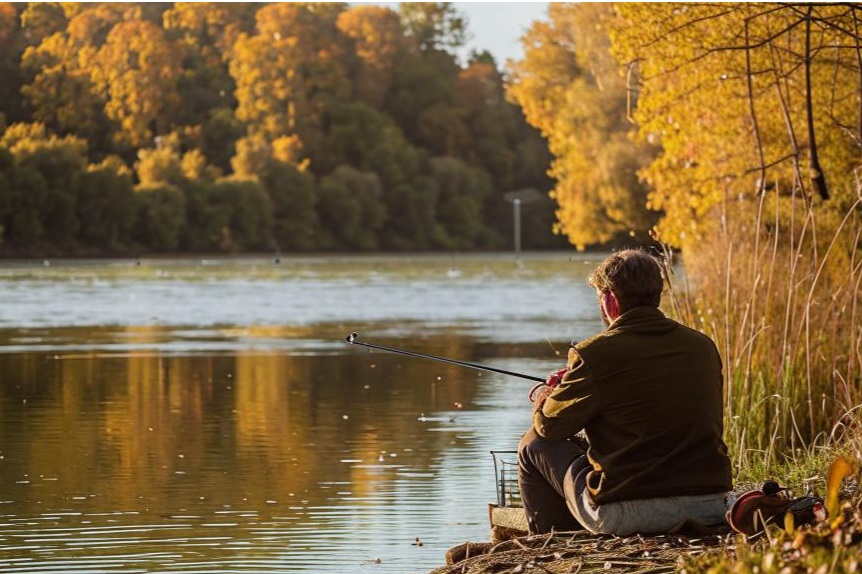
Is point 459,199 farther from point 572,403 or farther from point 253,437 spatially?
point 572,403

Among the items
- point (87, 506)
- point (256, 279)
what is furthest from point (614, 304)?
point (256, 279)

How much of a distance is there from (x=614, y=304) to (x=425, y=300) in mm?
32662

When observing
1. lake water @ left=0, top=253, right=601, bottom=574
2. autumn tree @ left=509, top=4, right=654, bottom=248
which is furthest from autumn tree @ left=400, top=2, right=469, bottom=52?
lake water @ left=0, top=253, right=601, bottom=574

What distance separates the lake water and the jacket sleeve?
1.99m

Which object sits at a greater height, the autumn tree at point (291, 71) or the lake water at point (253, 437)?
the autumn tree at point (291, 71)

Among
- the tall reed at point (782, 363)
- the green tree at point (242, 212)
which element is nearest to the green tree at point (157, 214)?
the green tree at point (242, 212)

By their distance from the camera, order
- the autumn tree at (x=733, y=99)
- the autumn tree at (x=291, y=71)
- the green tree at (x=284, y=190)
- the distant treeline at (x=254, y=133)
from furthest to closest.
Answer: the autumn tree at (x=291, y=71) < the green tree at (x=284, y=190) < the distant treeline at (x=254, y=133) < the autumn tree at (x=733, y=99)

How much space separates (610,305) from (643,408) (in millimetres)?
375

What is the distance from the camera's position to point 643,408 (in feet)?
21.9

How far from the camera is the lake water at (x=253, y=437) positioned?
9211 mm

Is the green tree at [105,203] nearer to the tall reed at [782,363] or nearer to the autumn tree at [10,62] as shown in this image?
the autumn tree at [10,62]

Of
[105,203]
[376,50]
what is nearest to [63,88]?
[105,203]

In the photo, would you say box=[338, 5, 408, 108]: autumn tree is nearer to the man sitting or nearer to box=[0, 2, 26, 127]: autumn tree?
box=[0, 2, 26, 127]: autumn tree

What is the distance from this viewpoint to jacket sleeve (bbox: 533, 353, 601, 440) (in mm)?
6629
